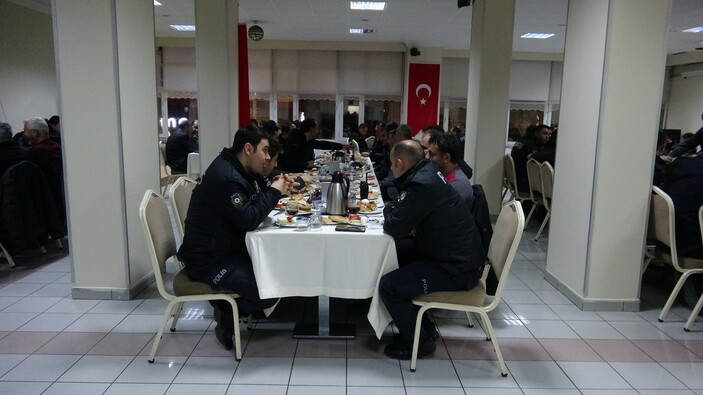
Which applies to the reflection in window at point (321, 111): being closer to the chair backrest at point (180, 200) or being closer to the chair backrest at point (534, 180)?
the chair backrest at point (534, 180)

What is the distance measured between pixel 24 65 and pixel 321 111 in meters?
6.44

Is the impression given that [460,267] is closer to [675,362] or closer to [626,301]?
[675,362]

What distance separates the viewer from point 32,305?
3.48 meters

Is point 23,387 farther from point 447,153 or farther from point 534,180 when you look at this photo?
point 534,180

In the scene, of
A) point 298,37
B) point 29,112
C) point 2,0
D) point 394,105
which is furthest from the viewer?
point 394,105

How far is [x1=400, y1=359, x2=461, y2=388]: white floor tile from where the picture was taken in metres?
2.54

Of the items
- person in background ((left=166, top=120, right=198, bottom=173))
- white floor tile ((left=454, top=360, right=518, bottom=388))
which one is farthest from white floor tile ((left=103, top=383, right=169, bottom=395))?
person in background ((left=166, top=120, right=198, bottom=173))

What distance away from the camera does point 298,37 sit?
440 inches

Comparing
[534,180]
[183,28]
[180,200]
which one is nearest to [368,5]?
[534,180]

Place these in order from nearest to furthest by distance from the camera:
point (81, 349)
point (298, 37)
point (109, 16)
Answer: point (81, 349)
point (109, 16)
point (298, 37)

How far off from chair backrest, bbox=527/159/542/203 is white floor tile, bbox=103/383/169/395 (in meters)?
4.46

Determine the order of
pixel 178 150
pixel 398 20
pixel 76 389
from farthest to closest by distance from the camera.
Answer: pixel 398 20, pixel 178 150, pixel 76 389

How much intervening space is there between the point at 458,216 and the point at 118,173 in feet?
7.65

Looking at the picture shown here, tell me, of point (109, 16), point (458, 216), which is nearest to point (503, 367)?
point (458, 216)
